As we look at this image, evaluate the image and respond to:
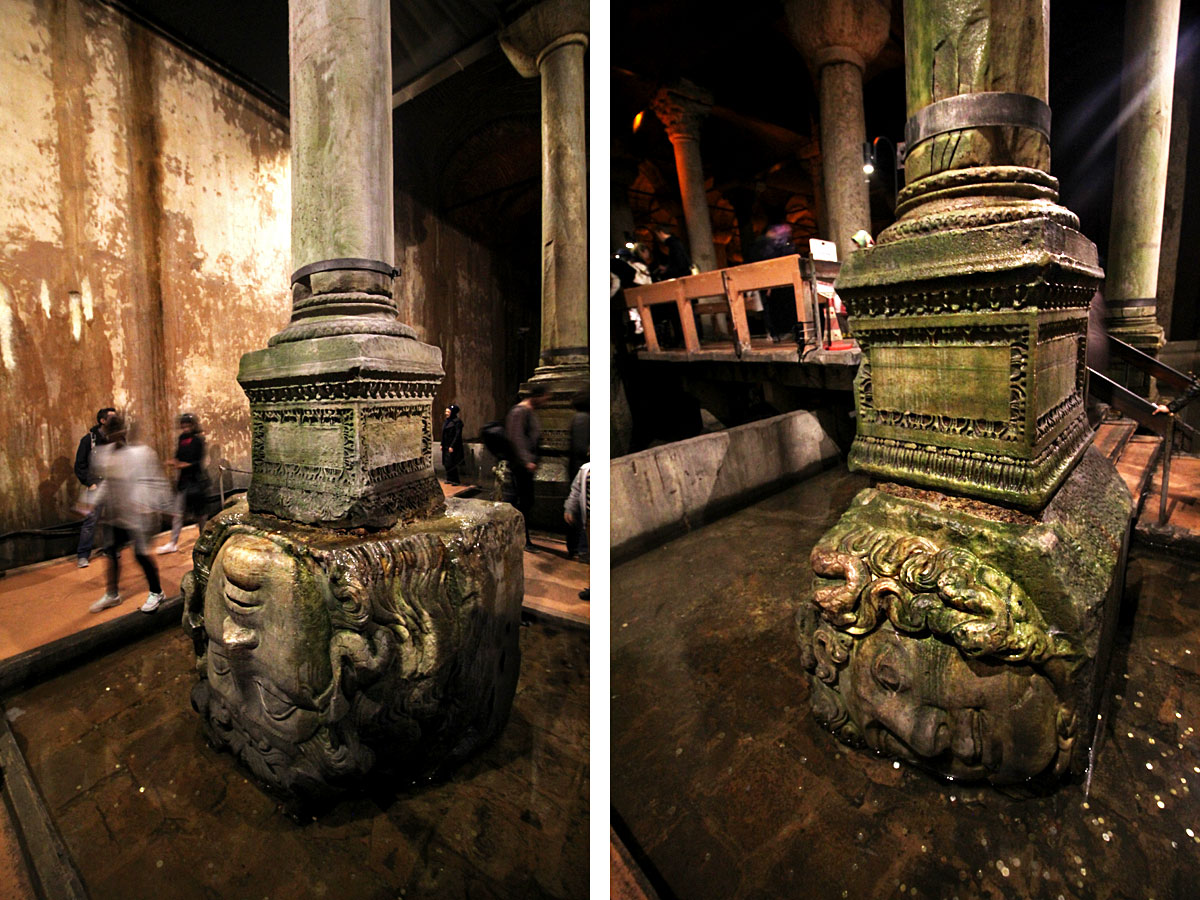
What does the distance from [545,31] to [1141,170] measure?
6.08 meters

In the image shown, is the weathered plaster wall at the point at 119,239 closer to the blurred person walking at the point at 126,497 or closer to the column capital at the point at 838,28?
the blurred person walking at the point at 126,497

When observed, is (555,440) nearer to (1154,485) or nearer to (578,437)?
(578,437)

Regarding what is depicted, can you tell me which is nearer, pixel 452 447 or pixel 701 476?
pixel 452 447

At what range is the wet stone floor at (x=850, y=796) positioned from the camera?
4.63 ft

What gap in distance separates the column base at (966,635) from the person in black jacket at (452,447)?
2.50 m

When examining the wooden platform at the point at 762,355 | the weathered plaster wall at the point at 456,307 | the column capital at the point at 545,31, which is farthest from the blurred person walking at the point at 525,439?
the wooden platform at the point at 762,355

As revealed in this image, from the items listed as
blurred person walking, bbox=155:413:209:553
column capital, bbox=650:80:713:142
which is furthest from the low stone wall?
column capital, bbox=650:80:713:142

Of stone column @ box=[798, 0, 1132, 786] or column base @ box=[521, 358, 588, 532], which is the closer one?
stone column @ box=[798, 0, 1132, 786]

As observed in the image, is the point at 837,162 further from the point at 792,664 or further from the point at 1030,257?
the point at 792,664

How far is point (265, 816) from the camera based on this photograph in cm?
184

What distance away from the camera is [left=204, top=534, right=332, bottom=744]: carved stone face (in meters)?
1.81

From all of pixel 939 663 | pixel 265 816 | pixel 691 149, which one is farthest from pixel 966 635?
pixel 691 149

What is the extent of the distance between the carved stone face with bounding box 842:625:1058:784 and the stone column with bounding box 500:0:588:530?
156 cm

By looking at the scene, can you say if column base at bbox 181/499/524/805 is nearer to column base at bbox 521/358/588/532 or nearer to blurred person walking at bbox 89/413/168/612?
column base at bbox 521/358/588/532
